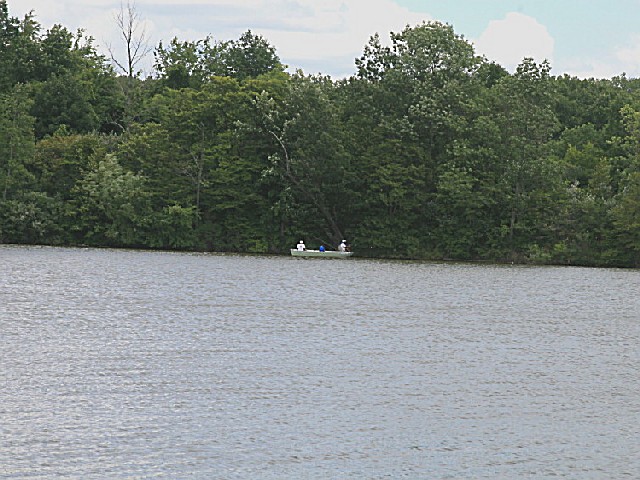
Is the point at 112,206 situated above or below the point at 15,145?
below

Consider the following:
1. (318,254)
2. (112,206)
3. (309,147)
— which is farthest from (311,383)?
(112,206)

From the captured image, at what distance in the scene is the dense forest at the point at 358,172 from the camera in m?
81.2

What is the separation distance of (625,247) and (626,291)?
22.2m

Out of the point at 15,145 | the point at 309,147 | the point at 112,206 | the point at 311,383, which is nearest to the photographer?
the point at 311,383

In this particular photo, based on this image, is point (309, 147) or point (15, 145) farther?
point (15, 145)

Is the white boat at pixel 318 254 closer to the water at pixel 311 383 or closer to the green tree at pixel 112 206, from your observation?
the green tree at pixel 112 206

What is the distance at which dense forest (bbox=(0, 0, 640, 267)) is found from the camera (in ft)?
266

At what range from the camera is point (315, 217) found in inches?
3433

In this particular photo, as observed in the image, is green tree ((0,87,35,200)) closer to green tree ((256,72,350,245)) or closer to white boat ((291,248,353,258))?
green tree ((256,72,350,245))

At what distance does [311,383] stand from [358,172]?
197 ft

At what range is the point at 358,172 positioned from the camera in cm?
8662

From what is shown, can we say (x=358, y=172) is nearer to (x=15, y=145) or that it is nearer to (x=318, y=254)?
(x=318, y=254)

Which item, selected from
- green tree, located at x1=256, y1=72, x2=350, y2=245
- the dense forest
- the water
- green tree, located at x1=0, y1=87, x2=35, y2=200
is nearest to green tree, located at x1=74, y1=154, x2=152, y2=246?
the dense forest

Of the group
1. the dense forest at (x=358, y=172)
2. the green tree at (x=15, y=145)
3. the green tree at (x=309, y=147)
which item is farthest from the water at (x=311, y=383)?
the green tree at (x=15, y=145)
